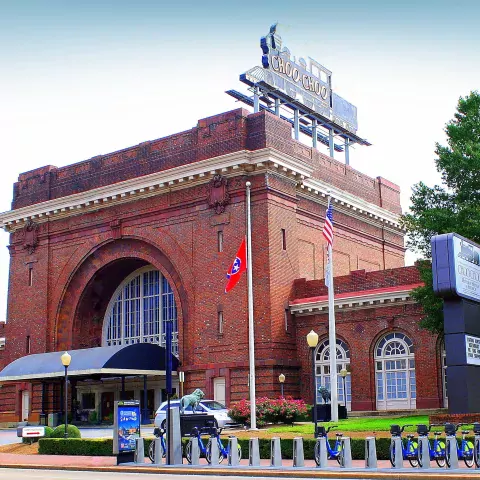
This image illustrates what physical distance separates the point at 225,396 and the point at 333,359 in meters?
8.01

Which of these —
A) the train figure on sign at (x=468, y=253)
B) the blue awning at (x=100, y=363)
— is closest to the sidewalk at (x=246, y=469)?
the train figure on sign at (x=468, y=253)

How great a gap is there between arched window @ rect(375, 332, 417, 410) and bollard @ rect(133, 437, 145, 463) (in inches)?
684

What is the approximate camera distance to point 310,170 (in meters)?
44.3

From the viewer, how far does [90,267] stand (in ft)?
160

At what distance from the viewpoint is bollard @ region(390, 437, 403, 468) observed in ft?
68.3

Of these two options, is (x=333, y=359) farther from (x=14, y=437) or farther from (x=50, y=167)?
(x=50, y=167)

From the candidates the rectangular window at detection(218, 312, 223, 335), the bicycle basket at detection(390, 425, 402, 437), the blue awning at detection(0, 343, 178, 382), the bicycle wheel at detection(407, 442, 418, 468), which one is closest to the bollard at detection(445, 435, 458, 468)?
the bicycle wheel at detection(407, 442, 418, 468)

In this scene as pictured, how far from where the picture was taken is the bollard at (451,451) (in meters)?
20.4

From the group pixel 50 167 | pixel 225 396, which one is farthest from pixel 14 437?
pixel 50 167

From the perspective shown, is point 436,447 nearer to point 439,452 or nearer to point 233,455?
point 439,452

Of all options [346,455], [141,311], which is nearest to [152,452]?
[346,455]

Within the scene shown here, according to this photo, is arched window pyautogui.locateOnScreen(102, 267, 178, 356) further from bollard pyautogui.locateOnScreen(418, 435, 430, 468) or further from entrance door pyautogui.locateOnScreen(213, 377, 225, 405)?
bollard pyautogui.locateOnScreen(418, 435, 430, 468)

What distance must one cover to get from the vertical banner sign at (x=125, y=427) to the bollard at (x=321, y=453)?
20.9 ft

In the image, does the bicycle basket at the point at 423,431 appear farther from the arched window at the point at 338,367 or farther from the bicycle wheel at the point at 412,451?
the arched window at the point at 338,367
